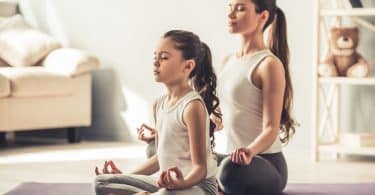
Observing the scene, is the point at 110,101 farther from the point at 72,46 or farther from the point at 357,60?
the point at 357,60

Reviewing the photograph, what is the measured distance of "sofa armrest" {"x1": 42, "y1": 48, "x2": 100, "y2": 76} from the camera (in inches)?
154

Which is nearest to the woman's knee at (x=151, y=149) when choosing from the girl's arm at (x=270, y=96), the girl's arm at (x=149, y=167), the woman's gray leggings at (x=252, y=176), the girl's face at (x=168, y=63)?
the woman's gray leggings at (x=252, y=176)

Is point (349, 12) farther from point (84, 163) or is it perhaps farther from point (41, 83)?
point (41, 83)

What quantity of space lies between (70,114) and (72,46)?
1.59 feet

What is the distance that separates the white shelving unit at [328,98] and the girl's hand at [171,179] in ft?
5.85

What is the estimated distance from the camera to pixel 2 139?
4.07 meters

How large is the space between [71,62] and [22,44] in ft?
1.12

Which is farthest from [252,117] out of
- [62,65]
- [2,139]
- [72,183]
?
[2,139]

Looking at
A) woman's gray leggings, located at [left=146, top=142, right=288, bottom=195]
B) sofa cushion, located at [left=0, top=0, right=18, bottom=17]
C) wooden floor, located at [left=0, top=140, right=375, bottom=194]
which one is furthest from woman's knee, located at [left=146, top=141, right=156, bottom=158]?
sofa cushion, located at [left=0, top=0, right=18, bottom=17]

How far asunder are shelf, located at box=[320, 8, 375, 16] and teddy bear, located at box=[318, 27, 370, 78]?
8cm

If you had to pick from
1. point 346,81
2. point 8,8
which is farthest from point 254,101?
point 8,8

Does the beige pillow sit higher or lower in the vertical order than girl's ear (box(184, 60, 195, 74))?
lower

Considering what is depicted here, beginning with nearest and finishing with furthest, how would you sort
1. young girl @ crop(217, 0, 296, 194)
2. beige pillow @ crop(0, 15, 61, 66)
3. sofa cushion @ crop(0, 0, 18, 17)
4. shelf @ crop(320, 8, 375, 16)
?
young girl @ crop(217, 0, 296, 194) < shelf @ crop(320, 8, 375, 16) < beige pillow @ crop(0, 15, 61, 66) < sofa cushion @ crop(0, 0, 18, 17)

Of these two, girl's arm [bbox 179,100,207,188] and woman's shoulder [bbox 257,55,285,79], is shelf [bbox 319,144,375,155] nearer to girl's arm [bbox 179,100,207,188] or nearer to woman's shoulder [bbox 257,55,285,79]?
woman's shoulder [bbox 257,55,285,79]
